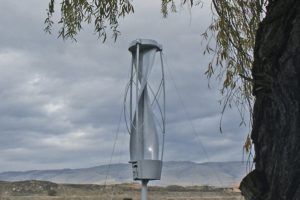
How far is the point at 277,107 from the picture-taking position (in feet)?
4.04

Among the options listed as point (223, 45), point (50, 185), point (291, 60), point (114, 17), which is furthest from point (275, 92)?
point (50, 185)

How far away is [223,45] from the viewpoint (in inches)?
96.2

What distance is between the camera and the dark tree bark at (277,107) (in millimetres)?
1181

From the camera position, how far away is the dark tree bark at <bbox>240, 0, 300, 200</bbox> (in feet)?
3.87

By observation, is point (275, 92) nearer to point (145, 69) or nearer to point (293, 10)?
point (293, 10)

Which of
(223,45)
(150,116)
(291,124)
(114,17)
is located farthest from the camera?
(150,116)

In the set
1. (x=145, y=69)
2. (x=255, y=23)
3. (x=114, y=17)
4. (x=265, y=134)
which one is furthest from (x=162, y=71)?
(x=265, y=134)

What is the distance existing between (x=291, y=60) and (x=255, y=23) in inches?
41.4

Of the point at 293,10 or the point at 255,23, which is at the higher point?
the point at 255,23

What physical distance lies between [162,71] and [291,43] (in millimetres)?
3831

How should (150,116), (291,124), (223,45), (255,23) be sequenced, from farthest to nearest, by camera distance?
(150,116) < (223,45) < (255,23) < (291,124)

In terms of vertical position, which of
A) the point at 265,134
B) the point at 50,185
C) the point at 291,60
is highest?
the point at 291,60

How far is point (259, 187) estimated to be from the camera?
4.16 feet

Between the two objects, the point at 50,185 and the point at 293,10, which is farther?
the point at 50,185
